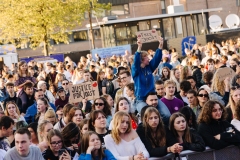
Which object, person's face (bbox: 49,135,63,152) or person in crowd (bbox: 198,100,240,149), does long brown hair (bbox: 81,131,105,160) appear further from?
person in crowd (bbox: 198,100,240,149)

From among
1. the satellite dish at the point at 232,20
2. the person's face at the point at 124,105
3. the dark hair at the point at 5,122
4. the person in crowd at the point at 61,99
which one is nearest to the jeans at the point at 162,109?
the person's face at the point at 124,105

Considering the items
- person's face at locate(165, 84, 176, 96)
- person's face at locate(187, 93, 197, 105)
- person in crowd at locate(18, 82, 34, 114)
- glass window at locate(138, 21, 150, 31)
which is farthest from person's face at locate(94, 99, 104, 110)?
glass window at locate(138, 21, 150, 31)

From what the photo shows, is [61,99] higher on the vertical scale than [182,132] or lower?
higher

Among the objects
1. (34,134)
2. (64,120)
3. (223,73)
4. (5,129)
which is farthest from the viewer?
(223,73)

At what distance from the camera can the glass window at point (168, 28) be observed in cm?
5000

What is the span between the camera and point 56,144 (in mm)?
9109

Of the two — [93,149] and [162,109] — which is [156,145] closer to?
[93,149]

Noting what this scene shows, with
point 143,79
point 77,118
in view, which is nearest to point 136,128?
point 77,118

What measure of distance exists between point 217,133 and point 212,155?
2.24 ft

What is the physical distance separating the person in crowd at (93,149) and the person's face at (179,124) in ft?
3.91

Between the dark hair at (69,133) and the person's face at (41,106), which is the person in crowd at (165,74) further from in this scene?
the dark hair at (69,133)

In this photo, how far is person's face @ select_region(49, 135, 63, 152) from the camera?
358 inches

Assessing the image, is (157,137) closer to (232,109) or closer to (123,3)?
(232,109)

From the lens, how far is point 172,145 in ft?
30.7
